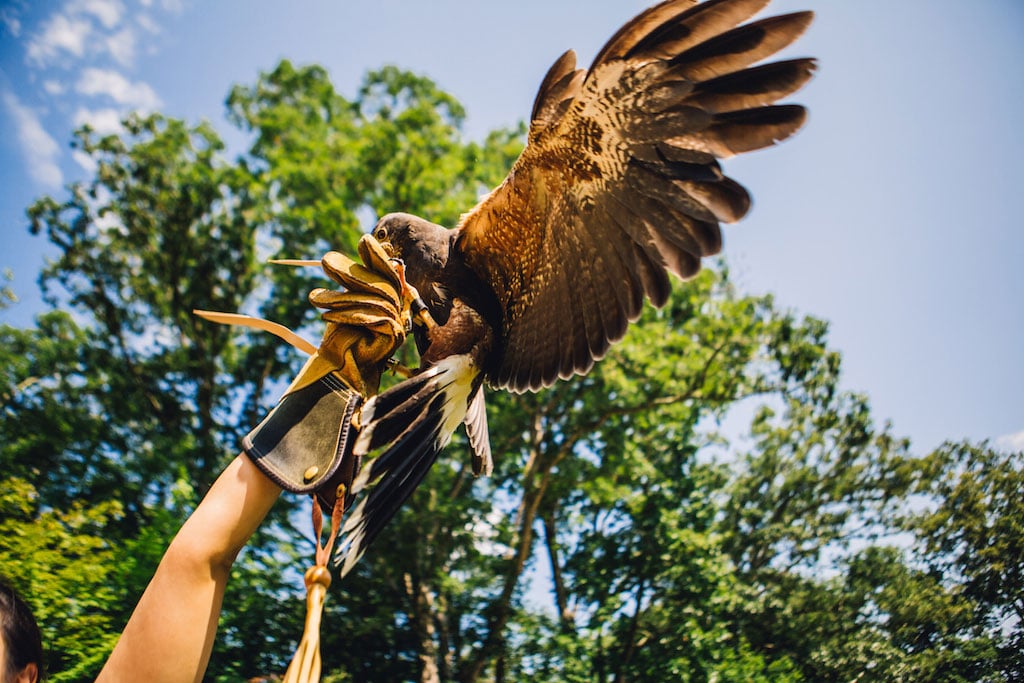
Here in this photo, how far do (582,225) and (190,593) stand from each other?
5.44 ft

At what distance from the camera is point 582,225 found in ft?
6.98

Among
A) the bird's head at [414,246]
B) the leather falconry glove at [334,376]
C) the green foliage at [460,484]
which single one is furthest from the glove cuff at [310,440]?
Result: the green foliage at [460,484]

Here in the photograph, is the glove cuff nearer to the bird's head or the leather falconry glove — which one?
the leather falconry glove

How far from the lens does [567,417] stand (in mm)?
10227

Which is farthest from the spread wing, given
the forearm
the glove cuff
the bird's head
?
the forearm

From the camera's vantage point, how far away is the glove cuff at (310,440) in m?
1.26

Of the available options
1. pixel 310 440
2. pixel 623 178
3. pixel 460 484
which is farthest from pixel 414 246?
pixel 460 484

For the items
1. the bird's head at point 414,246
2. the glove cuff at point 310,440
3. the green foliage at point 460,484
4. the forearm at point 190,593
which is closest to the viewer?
the forearm at point 190,593

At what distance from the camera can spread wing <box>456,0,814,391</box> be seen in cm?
160

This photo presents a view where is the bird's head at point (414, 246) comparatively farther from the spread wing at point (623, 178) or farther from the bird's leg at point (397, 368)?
the bird's leg at point (397, 368)

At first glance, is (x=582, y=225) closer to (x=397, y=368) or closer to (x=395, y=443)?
(x=397, y=368)

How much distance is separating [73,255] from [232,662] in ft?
32.1

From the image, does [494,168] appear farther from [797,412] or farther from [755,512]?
[755,512]

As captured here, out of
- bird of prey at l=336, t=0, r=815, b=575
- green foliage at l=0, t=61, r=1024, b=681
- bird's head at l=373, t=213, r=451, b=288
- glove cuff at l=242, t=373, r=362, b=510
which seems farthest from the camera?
green foliage at l=0, t=61, r=1024, b=681
